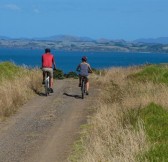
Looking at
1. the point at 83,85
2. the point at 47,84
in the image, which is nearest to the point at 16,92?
the point at 47,84

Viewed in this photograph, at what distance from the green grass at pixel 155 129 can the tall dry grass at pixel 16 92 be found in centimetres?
447

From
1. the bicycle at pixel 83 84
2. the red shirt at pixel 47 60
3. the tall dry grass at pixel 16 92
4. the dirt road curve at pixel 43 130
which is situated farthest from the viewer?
the red shirt at pixel 47 60

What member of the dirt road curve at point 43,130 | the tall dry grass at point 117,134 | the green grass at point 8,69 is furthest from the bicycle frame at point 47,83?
the green grass at point 8,69

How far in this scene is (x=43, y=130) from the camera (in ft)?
46.5

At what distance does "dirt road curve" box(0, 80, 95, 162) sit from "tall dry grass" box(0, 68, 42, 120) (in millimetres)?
283

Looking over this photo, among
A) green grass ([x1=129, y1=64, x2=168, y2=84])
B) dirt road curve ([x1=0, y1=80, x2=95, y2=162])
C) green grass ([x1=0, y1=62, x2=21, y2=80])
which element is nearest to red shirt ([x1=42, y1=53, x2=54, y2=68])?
dirt road curve ([x1=0, y1=80, x2=95, y2=162])

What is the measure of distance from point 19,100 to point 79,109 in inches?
87.8

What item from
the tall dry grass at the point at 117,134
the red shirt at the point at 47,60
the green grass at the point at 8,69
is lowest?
the green grass at the point at 8,69

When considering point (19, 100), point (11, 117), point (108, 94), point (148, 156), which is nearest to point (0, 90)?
point (19, 100)

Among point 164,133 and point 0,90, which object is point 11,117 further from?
point 164,133

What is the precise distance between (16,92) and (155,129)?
8.75m

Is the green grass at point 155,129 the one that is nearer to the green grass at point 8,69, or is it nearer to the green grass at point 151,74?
the green grass at point 151,74

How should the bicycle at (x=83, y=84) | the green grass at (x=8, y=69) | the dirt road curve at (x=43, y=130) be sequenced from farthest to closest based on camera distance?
the green grass at (x=8, y=69) → the bicycle at (x=83, y=84) → the dirt road curve at (x=43, y=130)

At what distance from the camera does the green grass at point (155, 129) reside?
29.5 ft
